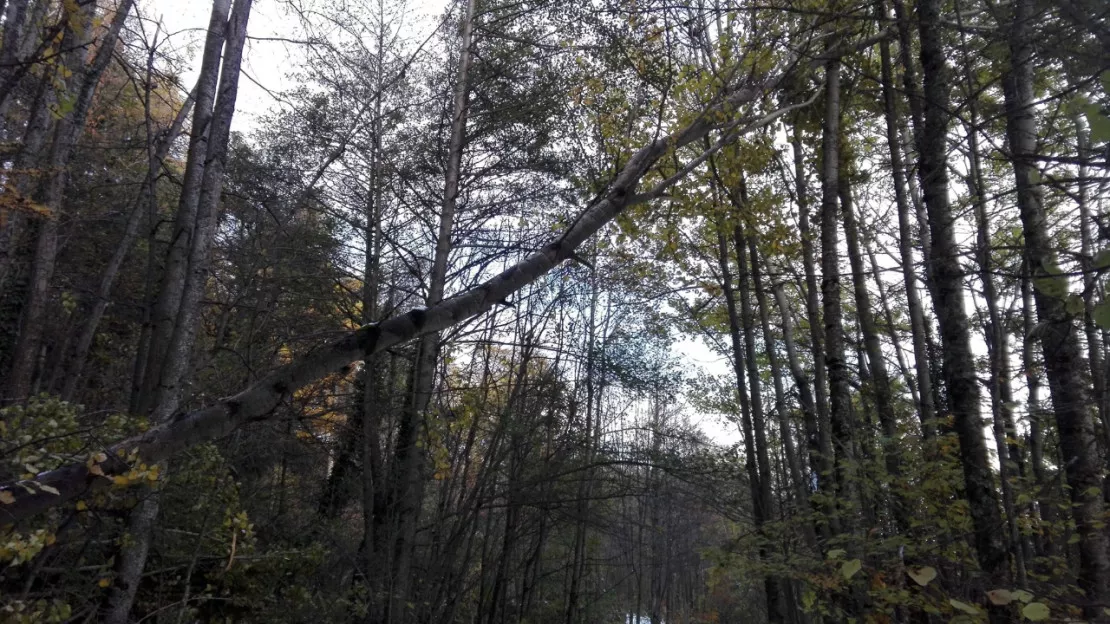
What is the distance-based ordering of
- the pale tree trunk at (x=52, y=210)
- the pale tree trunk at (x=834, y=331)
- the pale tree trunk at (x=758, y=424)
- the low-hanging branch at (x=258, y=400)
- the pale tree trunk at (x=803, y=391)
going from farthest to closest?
the pale tree trunk at (x=758, y=424), the pale tree trunk at (x=803, y=391), the pale tree trunk at (x=834, y=331), the pale tree trunk at (x=52, y=210), the low-hanging branch at (x=258, y=400)

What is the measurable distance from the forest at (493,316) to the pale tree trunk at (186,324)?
20mm

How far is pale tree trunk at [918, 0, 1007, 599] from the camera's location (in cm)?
382

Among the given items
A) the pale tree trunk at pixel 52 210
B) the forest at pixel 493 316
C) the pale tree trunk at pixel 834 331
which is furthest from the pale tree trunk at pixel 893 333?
the pale tree trunk at pixel 52 210

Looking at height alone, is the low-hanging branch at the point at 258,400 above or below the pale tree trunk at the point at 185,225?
below

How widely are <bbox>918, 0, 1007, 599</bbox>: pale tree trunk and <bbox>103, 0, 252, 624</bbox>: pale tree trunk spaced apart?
166 inches

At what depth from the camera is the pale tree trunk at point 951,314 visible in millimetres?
3818

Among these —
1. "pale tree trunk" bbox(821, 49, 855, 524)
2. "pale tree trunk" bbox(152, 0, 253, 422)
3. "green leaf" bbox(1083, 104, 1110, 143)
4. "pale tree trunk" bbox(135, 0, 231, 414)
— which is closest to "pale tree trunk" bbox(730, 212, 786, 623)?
"pale tree trunk" bbox(821, 49, 855, 524)

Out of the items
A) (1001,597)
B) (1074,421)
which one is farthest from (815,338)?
(1001,597)

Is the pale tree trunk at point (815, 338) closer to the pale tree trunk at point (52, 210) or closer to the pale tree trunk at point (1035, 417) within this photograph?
the pale tree trunk at point (1035, 417)

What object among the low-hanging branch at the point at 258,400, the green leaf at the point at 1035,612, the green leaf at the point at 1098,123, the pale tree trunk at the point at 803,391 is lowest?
the green leaf at the point at 1035,612

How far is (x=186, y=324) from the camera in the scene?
389 cm

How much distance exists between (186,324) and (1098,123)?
163 inches

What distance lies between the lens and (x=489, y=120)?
7.94m

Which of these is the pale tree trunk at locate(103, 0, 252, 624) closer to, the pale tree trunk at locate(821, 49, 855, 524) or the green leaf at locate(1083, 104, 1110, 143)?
the green leaf at locate(1083, 104, 1110, 143)
